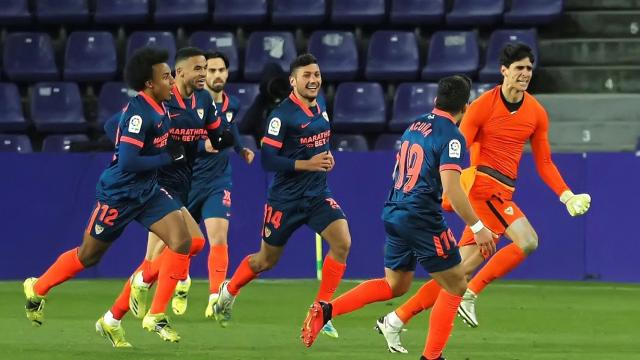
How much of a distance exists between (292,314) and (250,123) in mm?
3197

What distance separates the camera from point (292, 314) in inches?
509

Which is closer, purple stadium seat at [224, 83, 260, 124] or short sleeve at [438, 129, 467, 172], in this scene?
short sleeve at [438, 129, 467, 172]

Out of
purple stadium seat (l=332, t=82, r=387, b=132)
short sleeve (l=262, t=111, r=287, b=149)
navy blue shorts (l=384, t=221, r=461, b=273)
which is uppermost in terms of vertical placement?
short sleeve (l=262, t=111, r=287, b=149)

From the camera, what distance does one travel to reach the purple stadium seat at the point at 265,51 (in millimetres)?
19453

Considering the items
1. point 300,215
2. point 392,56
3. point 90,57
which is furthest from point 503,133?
point 90,57

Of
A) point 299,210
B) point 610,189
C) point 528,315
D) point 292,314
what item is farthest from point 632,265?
point 299,210

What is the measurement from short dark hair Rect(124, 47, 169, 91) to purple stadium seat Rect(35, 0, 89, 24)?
34.4 feet

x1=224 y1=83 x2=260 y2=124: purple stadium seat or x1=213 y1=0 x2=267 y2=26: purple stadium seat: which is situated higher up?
x1=213 y1=0 x2=267 y2=26: purple stadium seat

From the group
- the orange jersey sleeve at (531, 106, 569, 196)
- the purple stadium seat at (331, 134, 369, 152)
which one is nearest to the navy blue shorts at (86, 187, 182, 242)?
the orange jersey sleeve at (531, 106, 569, 196)

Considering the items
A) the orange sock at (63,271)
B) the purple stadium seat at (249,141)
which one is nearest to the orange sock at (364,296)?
the orange sock at (63,271)

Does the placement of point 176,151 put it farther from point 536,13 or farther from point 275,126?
point 536,13

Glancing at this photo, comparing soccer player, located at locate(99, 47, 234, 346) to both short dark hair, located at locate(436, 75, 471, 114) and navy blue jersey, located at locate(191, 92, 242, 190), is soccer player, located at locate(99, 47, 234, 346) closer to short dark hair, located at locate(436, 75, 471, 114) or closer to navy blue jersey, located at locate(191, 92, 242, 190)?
navy blue jersey, located at locate(191, 92, 242, 190)

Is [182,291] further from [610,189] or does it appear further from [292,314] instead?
[610,189]

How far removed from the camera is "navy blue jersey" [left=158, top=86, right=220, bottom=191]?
1146cm
